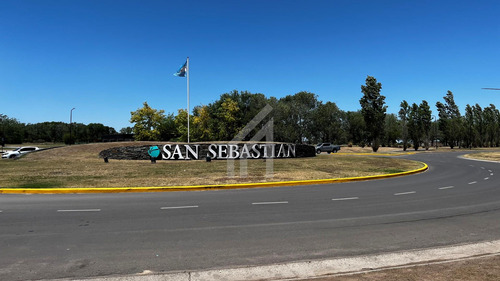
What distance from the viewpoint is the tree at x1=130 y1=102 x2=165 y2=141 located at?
6862 centimetres

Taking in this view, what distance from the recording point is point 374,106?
183 ft

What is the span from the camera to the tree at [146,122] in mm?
68625

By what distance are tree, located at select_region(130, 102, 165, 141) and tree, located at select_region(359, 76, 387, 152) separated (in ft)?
146

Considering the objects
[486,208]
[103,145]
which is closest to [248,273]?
[486,208]

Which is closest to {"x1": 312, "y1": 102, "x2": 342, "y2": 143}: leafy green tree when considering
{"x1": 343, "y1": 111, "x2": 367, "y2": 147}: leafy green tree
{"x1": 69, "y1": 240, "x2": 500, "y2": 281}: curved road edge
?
{"x1": 343, "y1": 111, "x2": 367, "y2": 147}: leafy green tree

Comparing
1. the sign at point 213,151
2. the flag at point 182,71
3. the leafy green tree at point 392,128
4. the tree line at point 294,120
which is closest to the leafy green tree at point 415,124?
the tree line at point 294,120

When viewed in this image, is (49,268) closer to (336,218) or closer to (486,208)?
(336,218)

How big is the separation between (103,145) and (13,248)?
104 ft

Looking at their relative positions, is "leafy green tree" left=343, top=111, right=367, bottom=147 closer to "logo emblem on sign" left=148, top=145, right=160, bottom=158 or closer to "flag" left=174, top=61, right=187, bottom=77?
"flag" left=174, top=61, right=187, bottom=77

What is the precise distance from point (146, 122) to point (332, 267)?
70.6m

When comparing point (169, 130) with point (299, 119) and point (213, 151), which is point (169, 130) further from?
point (213, 151)

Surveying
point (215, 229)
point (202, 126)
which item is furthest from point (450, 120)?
point (215, 229)

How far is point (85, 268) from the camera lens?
4.40 meters

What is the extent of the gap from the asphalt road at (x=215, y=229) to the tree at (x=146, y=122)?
6049 centimetres
